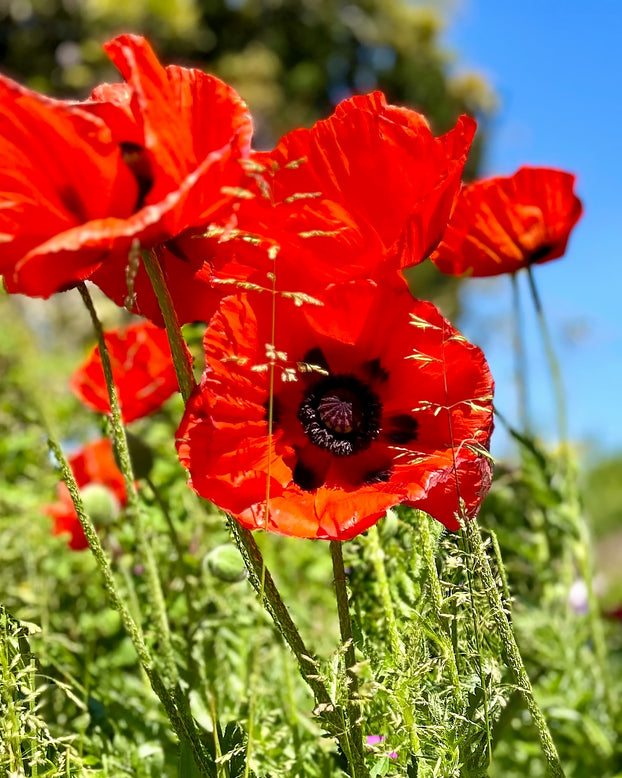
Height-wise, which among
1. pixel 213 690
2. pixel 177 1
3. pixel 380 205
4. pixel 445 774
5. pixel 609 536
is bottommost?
pixel 445 774

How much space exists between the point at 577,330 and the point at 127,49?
68.1 inches

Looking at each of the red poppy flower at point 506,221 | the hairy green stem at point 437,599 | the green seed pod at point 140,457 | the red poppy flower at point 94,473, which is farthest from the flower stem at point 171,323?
the red poppy flower at point 94,473

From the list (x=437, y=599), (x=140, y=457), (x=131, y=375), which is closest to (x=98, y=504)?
(x=140, y=457)

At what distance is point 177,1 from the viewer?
13484 mm

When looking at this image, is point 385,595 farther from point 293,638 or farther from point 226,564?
point 226,564

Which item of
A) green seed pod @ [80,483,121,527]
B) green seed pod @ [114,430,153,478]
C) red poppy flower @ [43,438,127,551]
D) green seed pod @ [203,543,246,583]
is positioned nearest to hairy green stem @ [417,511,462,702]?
green seed pod @ [203,543,246,583]

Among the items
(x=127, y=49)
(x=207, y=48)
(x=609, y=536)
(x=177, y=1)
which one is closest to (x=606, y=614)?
(x=127, y=49)

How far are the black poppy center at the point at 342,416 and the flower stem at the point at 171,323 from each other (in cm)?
12

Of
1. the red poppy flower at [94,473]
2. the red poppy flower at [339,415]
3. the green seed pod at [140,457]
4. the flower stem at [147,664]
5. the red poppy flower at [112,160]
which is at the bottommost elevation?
the flower stem at [147,664]

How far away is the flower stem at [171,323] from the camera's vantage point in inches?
27.1

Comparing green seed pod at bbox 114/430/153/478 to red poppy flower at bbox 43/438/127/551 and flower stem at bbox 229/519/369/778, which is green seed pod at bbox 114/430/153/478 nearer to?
red poppy flower at bbox 43/438/127/551

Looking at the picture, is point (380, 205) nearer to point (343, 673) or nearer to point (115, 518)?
point (343, 673)

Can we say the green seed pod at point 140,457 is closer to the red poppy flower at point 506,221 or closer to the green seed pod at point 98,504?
the green seed pod at point 98,504

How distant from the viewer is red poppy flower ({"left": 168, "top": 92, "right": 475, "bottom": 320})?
2.42ft
